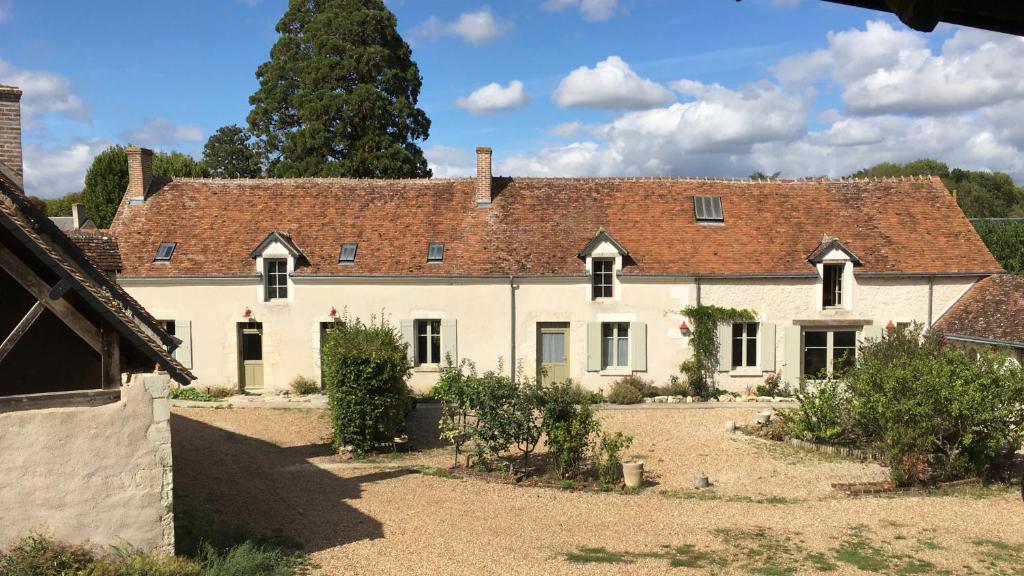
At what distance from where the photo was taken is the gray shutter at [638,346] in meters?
19.3

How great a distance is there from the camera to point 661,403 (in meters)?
18.8

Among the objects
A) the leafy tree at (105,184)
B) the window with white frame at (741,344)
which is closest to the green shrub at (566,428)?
the window with white frame at (741,344)

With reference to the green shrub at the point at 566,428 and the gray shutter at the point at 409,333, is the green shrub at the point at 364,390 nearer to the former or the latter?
the green shrub at the point at 566,428

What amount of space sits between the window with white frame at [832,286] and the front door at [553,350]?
23.6ft

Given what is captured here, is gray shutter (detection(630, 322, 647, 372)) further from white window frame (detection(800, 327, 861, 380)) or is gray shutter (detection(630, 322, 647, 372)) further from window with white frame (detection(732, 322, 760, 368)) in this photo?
white window frame (detection(800, 327, 861, 380))

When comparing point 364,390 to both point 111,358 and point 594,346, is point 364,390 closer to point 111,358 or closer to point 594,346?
point 111,358

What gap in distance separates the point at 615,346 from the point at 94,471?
14013 millimetres

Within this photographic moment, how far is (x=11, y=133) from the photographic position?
916 cm

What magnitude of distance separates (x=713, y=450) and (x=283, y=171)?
21.8 m

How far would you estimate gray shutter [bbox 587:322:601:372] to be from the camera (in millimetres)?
19266

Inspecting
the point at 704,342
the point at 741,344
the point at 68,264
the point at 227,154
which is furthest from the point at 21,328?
the point at 227,154

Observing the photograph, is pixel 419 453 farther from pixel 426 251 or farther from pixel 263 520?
pixel 426 251

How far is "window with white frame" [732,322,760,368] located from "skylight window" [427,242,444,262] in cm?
823

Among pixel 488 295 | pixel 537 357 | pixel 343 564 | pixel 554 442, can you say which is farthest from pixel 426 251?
pixel 343 564
